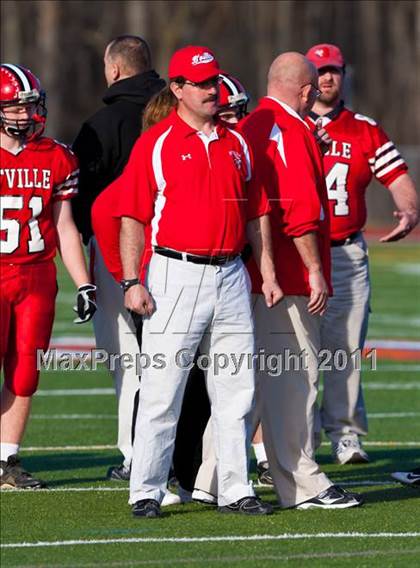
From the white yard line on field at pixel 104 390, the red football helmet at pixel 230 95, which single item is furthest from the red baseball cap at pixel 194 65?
the white yard line on field at pixel 104 390

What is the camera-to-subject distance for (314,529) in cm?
673

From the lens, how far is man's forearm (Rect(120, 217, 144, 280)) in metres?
6.88

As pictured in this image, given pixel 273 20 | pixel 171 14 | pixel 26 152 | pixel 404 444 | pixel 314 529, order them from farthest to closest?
pixel 273 20
pixel 171 14
pixel 404 444
pixel 26 152
pixel 314 529

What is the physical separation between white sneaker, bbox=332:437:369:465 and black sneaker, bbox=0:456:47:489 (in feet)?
6.42

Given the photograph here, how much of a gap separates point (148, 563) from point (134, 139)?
300cm

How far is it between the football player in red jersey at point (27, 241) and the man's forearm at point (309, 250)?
1277 millimetres

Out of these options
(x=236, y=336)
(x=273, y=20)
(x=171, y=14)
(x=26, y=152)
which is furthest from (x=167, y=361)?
(x=273, y=20)

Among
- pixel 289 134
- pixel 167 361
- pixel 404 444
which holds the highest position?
pixel 289 134

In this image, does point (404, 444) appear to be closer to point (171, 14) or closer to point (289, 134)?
point (289, 134)

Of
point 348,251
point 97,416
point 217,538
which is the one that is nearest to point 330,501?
point 217,538

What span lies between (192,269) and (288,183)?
666 millimetres

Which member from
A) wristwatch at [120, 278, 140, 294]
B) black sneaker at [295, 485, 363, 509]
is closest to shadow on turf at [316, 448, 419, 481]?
black sneaker at [295, 485, 363, 509]

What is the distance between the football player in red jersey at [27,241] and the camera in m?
7.74

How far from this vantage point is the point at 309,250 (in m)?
7.07
